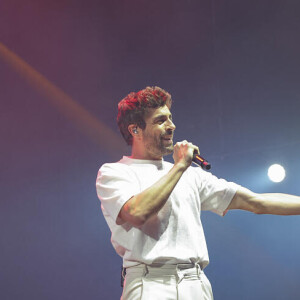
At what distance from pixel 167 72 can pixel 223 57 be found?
1.54 feet

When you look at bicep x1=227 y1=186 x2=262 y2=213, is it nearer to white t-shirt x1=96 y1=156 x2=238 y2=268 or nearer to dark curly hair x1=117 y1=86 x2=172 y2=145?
white t-shirt x1=96 y1=156 x2=238 y2=268

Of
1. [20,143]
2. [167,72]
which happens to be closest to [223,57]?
[167,72]

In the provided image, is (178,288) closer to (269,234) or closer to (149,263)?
(149,263)

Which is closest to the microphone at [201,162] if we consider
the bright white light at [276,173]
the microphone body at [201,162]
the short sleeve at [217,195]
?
the microphone body at [201,162]

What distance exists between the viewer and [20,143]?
125 inches

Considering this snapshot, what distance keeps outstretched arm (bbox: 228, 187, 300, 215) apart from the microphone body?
34 cm

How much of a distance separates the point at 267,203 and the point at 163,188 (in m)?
0.54

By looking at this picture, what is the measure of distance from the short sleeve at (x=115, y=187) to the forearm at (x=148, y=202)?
0.18 ft

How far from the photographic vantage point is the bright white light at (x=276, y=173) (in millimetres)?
2990

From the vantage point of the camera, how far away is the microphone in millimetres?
1584

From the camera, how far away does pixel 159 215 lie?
1647 mm

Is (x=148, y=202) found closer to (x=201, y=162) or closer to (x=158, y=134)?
(x=201, y=162)

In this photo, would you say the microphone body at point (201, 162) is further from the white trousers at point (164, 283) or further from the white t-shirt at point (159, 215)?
the white trousers at point (164, 283)

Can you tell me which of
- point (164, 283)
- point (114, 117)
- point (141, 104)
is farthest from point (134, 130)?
point (114, 117)
